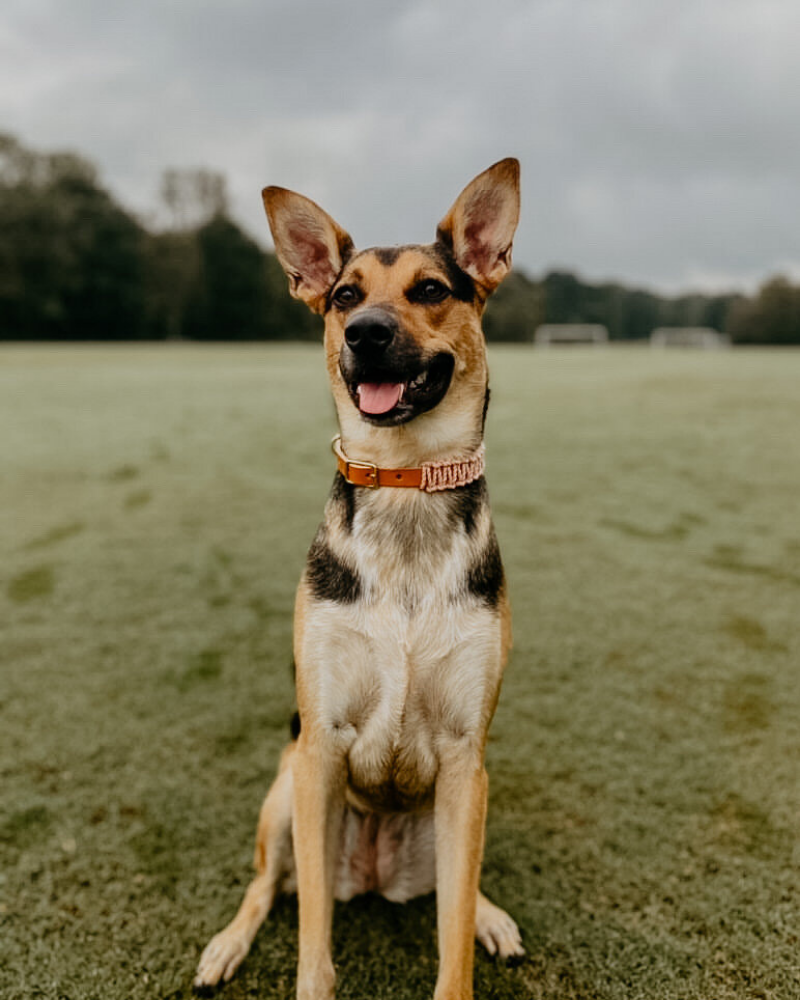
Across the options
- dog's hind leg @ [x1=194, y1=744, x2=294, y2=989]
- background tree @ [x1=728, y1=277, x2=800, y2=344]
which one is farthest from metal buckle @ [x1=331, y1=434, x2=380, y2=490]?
background tree @ [x1=728, y1=277, x2=800, y2=344]

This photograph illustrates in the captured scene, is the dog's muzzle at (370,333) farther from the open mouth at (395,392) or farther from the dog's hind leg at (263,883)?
the dog's hind leg at (263,883)

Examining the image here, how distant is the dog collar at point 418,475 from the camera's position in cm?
217

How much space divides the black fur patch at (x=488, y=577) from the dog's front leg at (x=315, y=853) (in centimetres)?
62

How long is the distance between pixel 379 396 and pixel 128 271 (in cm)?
4809

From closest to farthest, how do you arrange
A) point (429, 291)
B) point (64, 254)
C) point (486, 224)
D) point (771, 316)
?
1. point (429, 291)
2. point (486, 224)
3. point (64, 254)
4. point (771, 316)

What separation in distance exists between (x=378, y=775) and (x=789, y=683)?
8.81 feet

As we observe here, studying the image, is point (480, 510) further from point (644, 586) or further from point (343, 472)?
point (644, 586)

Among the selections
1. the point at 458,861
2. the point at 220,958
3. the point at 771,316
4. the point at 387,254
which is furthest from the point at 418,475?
the point at 771,316

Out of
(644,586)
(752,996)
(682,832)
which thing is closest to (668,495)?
(644,586)

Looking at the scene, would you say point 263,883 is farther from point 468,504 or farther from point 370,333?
point 370,333

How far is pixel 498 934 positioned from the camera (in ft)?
7.71

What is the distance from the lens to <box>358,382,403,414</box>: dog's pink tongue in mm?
2088

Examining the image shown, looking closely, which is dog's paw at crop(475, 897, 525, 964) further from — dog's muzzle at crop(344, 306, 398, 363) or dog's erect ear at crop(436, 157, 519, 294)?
dog's erect ear at crop(436, 157, 519, 294)

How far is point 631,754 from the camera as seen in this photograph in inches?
129
